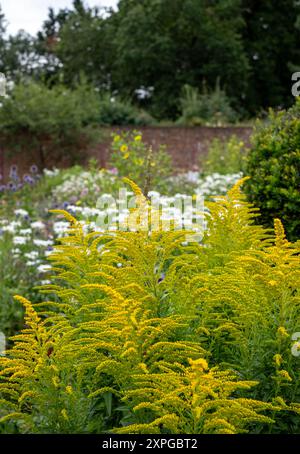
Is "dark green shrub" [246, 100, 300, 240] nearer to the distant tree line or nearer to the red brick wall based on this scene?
the red brick wall

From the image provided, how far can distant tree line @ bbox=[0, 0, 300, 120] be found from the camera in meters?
29.4

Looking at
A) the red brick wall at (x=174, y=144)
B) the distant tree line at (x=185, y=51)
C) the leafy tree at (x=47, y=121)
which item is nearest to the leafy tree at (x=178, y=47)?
the distant tree line at (x=185, y=51)

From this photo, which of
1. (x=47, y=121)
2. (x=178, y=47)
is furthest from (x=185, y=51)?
(x=47, y=121)

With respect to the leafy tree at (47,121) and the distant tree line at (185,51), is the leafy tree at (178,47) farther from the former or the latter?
the leafy tree at (47,121)

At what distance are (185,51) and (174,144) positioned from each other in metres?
14.2

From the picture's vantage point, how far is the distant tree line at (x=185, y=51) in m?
29.4

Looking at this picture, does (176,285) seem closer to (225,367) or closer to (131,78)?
(225,367)

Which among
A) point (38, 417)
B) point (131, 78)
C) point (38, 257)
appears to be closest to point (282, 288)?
point (38, 417)

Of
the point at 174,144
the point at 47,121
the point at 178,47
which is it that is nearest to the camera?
the point at 47,121

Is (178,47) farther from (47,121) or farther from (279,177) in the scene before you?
(279,177)

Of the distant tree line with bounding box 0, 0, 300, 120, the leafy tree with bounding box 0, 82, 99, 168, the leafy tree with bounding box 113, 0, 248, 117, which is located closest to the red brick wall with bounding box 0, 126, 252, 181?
the leafy tree with bounding box 0, 82, 99, 168

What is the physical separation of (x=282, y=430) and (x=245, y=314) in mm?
502

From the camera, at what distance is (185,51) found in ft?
98.9

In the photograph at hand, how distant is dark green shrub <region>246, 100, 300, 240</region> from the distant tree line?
23197 millimetres
